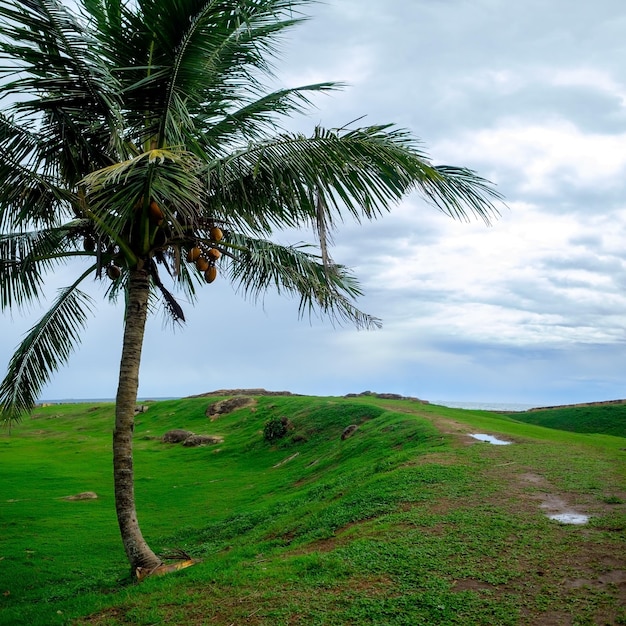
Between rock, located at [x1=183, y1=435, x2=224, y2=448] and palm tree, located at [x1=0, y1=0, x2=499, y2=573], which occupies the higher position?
palm tree, located at [x1=0, y1=0, x2=499, y2=573]

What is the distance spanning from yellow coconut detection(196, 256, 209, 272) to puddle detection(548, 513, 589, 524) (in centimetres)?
686

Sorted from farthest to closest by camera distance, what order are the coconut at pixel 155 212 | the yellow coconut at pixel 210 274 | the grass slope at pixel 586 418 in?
the grass slope at pixel 586 418 < the yellow coconut at pixel 210 274 < the coconut at pixel 155 212

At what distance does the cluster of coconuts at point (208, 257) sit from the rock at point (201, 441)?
72.3 feet

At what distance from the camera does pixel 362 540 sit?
855 cm

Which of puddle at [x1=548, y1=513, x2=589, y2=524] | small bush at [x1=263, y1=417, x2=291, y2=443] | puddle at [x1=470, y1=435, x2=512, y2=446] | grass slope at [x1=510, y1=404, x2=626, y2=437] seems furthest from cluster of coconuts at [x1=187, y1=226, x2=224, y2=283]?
grass slope at [x1=510, y1=404, x2=626, y2=437]

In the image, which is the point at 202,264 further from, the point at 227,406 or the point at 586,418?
the point at 586,418

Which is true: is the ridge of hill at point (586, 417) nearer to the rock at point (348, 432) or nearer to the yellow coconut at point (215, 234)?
the rock at point (348, 432)

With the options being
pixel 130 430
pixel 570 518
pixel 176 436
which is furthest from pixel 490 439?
pixel 176 436

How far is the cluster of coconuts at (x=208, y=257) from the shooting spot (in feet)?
33.1

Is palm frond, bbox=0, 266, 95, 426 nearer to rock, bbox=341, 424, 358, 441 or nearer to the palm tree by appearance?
the palm tree

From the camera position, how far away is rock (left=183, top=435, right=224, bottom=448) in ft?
102

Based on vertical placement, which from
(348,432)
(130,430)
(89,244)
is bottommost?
(348,432)

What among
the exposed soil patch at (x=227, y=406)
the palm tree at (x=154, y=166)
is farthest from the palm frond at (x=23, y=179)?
the exposed soil patch at (x=227, y=406)

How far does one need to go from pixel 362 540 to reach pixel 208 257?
5.32 metres
